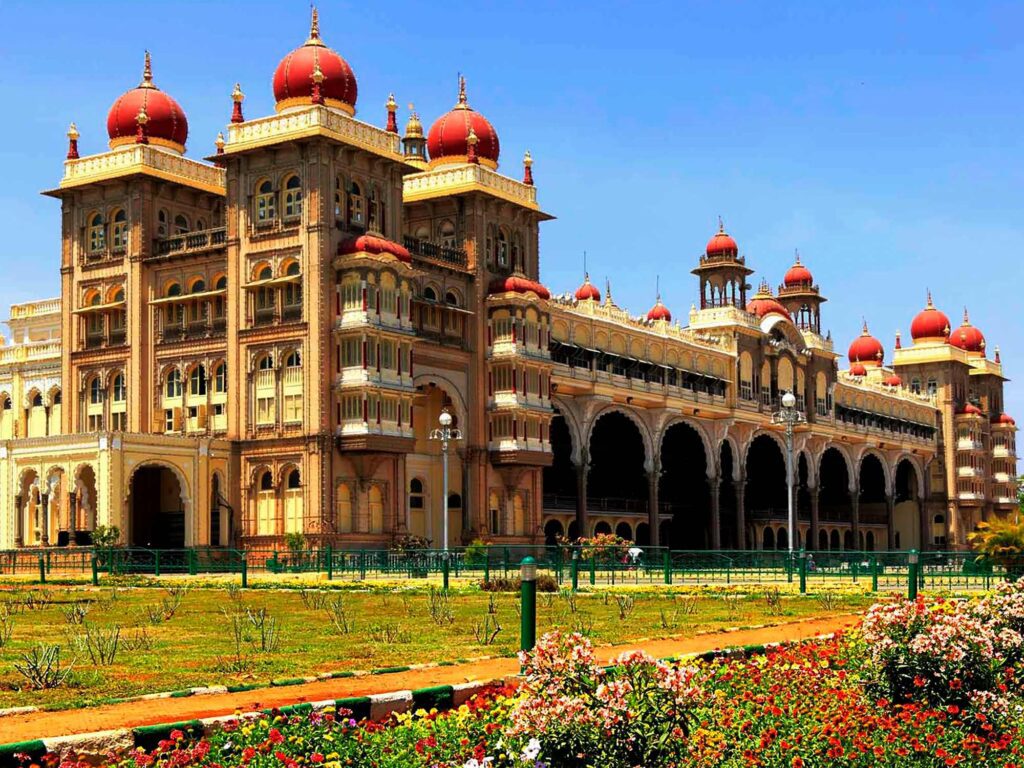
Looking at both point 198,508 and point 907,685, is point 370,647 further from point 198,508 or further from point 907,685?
point 198,508

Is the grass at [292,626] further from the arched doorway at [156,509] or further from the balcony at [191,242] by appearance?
the balcony at [191,242]

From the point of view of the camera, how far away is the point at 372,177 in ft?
206

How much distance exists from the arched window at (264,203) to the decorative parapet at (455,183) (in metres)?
8.29

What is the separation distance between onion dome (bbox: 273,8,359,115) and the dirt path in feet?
148

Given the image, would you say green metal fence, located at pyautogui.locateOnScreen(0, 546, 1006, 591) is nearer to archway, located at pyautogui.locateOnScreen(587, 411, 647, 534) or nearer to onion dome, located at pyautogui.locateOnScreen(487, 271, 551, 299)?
onion dome, located at pyautogui.locateOnScreen(487, 271, 551, 299)

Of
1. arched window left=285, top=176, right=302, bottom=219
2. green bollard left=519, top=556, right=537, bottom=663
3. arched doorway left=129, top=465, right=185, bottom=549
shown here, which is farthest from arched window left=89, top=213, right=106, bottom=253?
green bollard left=519, top=556, right=537, bottom=663

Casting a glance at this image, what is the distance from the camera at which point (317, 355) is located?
58.8m

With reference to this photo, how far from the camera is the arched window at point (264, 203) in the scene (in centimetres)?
6131

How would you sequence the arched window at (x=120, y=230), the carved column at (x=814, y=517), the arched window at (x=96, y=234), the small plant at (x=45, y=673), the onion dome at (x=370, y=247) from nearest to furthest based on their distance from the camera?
the small plant at (x=45, y=673)
the onion dome at (x=370, y=247)
the arched window at (x=120, y=230)
the arched window at (x=96, y=234)
the carved column at (x=814, y=517)

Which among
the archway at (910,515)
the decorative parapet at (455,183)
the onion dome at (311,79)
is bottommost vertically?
the archway at (910,515)

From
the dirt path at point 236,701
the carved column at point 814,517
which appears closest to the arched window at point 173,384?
the dirt path at point 236,701

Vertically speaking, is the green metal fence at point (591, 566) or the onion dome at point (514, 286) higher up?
the onion dome at point (514, 286)

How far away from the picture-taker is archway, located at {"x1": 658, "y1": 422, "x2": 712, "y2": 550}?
3497 inches

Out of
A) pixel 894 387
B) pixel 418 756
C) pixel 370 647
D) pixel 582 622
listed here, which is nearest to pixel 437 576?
pixel 582 622
